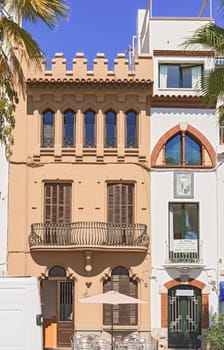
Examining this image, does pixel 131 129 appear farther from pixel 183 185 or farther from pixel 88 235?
pixel 88 235

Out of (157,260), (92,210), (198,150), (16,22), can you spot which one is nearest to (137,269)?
(157,260)

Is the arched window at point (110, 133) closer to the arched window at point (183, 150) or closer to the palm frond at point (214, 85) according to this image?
the arched window at point (183, 150)

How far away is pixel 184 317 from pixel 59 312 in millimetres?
5274

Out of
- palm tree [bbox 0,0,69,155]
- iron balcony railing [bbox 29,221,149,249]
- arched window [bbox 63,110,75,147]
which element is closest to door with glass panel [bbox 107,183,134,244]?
iron balcony railing [bbox 29,221,149,249]

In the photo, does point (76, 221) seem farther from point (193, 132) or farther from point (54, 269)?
point (193, 132)

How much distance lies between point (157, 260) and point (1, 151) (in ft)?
26.3

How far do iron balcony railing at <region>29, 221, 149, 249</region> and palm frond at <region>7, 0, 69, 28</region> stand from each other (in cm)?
1535

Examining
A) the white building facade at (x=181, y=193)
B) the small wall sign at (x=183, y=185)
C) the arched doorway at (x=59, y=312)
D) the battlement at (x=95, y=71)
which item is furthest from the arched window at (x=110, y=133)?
the arched doorway at (x=59, y=312)

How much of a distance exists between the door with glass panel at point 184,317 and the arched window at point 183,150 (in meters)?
5.41

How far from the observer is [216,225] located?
32000 mm

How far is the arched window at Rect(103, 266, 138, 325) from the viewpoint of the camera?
3166 cm

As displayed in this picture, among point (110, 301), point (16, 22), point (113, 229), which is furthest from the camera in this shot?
point (113, 229)


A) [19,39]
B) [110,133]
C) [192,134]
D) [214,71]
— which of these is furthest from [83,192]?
[19,39]

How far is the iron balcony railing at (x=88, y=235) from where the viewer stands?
3116cm
